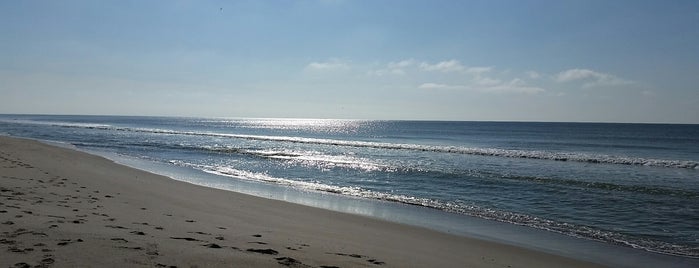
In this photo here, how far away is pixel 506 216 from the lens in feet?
40.5

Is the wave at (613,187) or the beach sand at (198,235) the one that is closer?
the beach sand at (198,235)

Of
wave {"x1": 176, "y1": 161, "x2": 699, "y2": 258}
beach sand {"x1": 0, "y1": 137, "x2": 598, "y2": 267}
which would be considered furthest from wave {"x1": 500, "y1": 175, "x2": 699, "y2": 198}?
beach sand {"x1": 0, "y1": 137, "x2": 598, "y2": 267}

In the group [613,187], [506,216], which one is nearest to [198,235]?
[506,216]

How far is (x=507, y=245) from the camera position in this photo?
9141 mm

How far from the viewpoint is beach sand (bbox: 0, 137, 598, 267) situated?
18.4 ft

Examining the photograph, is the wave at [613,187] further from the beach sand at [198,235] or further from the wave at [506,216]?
the beach sand at [198,235]

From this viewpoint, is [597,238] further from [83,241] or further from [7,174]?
[7,174]

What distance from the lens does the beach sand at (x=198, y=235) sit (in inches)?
221

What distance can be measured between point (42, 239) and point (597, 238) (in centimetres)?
1052

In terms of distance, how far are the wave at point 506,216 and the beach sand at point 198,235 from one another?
8.62 ft

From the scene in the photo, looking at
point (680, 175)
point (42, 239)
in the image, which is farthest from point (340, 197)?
point (680, 175)

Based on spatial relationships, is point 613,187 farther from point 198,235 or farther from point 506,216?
point 198,235

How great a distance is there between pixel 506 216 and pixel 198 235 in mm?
8418

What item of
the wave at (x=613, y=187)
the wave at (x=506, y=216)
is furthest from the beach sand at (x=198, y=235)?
the wave at (x=613, y=187)
